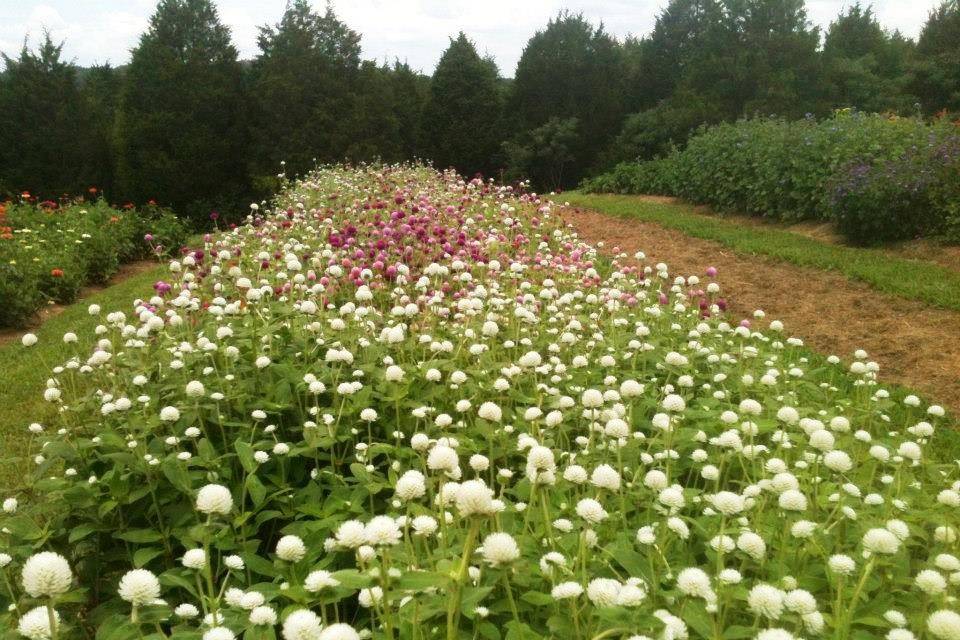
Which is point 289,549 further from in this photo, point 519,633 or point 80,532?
point 80,532

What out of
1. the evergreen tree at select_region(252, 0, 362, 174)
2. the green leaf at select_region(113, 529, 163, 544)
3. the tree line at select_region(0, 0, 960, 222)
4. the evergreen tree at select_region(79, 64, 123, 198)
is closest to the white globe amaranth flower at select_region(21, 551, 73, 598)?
the green leaf at select_region(113, 529, 163, 544)

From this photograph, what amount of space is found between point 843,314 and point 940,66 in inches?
1233

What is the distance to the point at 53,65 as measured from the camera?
2409cm

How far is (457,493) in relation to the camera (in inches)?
57.2

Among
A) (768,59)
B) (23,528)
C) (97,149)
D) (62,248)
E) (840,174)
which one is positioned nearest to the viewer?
(23,528)

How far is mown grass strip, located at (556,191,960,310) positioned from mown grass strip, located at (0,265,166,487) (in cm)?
781

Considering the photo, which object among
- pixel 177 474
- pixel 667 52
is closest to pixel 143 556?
pixel 177 474

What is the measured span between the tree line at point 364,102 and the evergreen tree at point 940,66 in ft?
17.3

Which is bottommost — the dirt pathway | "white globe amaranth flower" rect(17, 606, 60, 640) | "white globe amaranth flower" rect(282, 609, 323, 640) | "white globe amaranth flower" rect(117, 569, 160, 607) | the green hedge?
the dirt pathway

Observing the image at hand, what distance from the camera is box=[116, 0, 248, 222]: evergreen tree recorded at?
76.3 ft

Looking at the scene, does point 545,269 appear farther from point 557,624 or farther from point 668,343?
point 557,624

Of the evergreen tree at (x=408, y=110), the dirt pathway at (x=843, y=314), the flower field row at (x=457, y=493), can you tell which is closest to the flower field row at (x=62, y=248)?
the flower field row at (x=457, y=493)

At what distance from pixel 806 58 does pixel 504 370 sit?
26.0 meters

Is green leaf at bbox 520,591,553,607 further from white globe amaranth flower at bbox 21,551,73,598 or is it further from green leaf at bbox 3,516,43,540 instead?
green leaf at bbox 3,516,43,540
